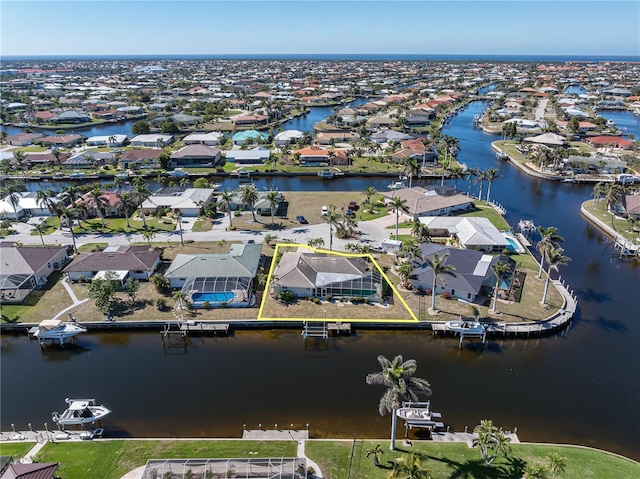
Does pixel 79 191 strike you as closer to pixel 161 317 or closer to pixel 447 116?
pixel 161 317

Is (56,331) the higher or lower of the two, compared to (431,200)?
lower

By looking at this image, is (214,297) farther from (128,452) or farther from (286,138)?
(286,138)

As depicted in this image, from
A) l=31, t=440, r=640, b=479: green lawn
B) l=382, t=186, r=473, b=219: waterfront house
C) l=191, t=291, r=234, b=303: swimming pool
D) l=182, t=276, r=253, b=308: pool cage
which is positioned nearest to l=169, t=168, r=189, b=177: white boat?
l=382, t=186, r=473, b=219: waterfront house

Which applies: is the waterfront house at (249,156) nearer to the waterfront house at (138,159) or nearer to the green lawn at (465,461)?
the waterfront house at (138,159)

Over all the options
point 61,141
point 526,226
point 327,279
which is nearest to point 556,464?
point 327,279

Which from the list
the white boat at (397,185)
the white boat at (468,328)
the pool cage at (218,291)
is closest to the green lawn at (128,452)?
the pool cage at (218,291)

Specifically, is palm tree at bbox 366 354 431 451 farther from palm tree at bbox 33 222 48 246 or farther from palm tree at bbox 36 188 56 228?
palm tree at bbox 36 188 56 228

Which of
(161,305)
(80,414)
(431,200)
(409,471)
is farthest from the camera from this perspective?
(431,200)

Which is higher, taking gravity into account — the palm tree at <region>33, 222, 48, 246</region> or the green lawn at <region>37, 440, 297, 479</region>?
the palm tree at <region>33, 222, 48, 246</region>
